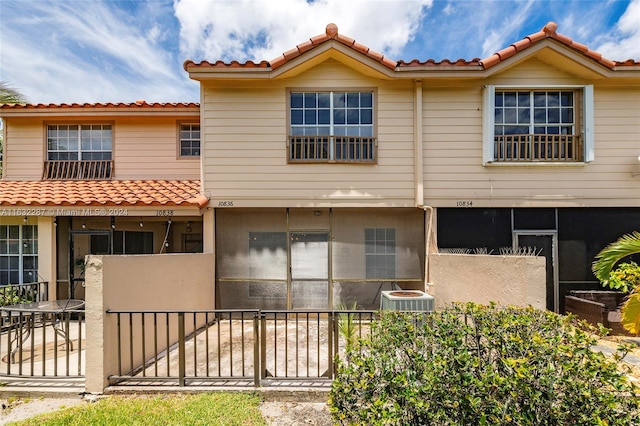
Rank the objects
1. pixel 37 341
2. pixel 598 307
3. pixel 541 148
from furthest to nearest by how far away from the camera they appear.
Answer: pixel 541 148 < pixel 598 307 < pixel 37 341

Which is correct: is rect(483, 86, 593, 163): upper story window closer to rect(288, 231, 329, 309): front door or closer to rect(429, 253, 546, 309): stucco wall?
rect(429, 253, 546, 309): stucco wall

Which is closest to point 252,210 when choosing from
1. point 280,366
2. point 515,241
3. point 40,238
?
point 280,366

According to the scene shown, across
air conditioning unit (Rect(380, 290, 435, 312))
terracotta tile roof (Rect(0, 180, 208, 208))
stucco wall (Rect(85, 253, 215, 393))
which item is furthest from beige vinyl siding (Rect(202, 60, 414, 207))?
air conditioning unit (Rect(380, 290, 435, 312))

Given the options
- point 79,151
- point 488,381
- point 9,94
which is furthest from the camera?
point 9,94

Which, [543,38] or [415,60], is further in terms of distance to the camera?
[415,60]

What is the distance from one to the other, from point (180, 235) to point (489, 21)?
12.9 m

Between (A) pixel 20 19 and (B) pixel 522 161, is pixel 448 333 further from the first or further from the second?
(A) pixel 20 19

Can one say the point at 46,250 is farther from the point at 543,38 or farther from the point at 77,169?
the point at 543,38

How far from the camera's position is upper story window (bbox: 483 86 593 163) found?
7.69 m

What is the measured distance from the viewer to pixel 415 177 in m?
7.83

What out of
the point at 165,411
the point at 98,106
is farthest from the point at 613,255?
the point at 98,106

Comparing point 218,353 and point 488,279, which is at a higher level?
point 488,279

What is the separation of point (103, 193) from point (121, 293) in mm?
4421

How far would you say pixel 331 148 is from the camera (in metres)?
7.86
